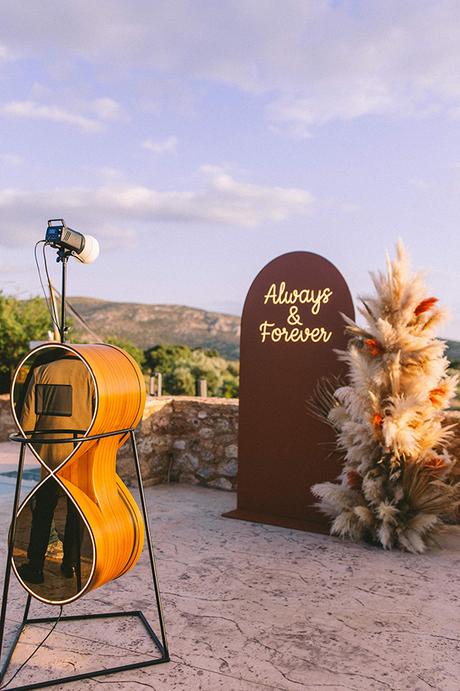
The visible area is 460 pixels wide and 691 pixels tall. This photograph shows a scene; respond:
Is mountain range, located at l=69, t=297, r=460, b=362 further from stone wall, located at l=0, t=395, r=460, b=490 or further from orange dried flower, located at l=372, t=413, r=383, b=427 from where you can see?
orange dried flower, located at l=372, t=413, r=383, b=427

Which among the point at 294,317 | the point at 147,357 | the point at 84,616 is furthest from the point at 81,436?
the point at 147,357

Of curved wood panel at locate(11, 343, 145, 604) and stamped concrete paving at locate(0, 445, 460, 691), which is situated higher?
curved wood panel at locate(11, 343, 145, 604)

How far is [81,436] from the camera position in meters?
2.71

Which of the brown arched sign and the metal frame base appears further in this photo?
the brown arched sign

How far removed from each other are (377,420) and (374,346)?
0.54 meters

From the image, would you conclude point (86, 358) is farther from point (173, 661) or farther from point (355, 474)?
point (355, 474)

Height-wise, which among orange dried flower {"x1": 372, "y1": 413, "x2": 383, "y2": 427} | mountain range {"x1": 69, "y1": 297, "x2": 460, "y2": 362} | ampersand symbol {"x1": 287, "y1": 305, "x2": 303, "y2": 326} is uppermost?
mountain range {"x1": 69, "y1": 297, "x2": 460, "y2": 362}

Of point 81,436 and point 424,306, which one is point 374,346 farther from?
point 81,436

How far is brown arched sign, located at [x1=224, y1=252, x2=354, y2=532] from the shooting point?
527 cm

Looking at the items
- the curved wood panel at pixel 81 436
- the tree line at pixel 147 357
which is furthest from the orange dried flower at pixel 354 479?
the tree line at pixel 147 357

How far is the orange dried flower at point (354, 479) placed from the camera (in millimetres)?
4781

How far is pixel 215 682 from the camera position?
2729 millimetres

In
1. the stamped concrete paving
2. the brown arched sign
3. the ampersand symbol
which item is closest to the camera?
the stamped concrete paving

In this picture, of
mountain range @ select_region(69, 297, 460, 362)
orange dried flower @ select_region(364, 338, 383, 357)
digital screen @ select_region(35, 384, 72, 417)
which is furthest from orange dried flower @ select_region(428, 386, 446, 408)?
mountain range @ select_region(69, 297, 460, 362)
